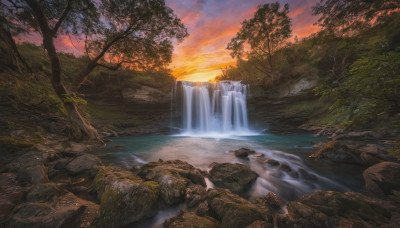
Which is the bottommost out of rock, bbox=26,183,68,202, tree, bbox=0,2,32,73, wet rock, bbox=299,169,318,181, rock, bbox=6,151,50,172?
wet rock, bbox=299,169,318,181

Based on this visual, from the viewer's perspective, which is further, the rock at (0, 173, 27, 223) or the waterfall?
the waterfall

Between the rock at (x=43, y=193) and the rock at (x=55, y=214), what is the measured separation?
14 cm

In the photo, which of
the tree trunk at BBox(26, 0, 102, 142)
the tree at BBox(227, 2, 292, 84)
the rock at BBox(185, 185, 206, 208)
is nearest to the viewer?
the rock at BBox(185, 185, 206, 208)

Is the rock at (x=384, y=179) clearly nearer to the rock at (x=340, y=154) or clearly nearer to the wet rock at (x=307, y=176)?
the wet rock at (x=307, y=176)

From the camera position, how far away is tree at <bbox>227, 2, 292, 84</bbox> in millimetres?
17844

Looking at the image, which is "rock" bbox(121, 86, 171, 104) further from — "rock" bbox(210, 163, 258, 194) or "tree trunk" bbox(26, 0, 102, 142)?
"rock" bbox(210, 163, 258, 194)

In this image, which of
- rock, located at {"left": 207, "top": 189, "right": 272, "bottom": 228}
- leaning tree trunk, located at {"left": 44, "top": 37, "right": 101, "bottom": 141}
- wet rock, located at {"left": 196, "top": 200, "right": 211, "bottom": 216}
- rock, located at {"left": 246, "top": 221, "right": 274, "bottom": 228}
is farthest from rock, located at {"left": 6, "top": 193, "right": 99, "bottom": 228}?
leaning tree trunk, located at {"left": 44, "top": 37, "right": 101, "bottom": 141}

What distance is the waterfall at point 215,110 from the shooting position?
2177 centimetres

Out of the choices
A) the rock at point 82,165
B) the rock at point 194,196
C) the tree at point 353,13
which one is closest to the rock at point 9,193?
the rock at point 82,165

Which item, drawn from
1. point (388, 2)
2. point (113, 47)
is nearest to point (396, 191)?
point (388, 2)

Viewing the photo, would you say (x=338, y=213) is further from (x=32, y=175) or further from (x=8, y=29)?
(x=8, y=29)

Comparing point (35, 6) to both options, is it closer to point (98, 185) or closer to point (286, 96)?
point (98, 185)

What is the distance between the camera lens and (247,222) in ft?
7.27

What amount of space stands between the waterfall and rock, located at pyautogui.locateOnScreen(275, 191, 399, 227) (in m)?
19.0
